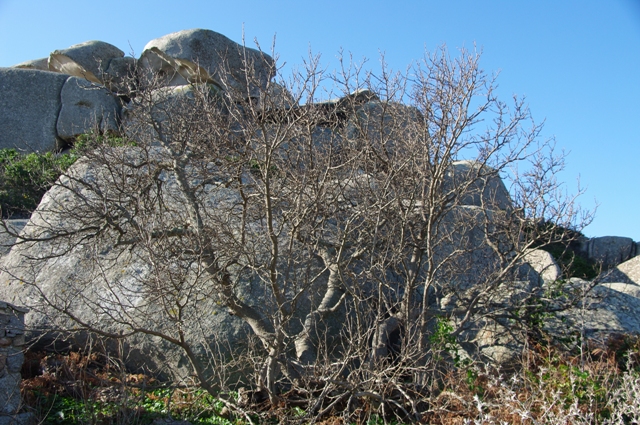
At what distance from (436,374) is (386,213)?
6.21 ft

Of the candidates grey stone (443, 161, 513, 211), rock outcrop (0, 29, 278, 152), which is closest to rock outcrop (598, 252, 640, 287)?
grey stone (443, 161, 513, 211)

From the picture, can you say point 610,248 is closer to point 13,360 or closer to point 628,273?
point 628,273

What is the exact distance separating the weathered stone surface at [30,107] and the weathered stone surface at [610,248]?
1551 cm

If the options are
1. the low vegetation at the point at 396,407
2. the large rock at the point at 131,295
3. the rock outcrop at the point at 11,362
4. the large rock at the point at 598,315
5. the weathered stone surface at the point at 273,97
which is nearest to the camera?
the weathered stone surface at the point at 273,97

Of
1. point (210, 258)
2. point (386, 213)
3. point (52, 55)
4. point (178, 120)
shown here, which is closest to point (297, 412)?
point (210, 258)

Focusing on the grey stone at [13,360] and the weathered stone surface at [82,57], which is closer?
the grey stone at [13,360]

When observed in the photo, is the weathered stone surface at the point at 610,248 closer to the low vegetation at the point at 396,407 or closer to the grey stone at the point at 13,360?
the low vegetation at the point at 396,407

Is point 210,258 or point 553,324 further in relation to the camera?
point 553,324

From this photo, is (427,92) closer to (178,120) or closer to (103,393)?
(178,120)

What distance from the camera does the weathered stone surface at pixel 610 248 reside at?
47.8 feet

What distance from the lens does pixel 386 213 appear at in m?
6.71

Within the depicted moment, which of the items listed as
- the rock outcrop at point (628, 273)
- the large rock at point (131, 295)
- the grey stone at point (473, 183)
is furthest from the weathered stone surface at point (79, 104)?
the rock outcrop at point (628, 273)

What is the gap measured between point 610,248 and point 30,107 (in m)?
17.6

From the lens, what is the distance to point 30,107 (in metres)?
17.9
